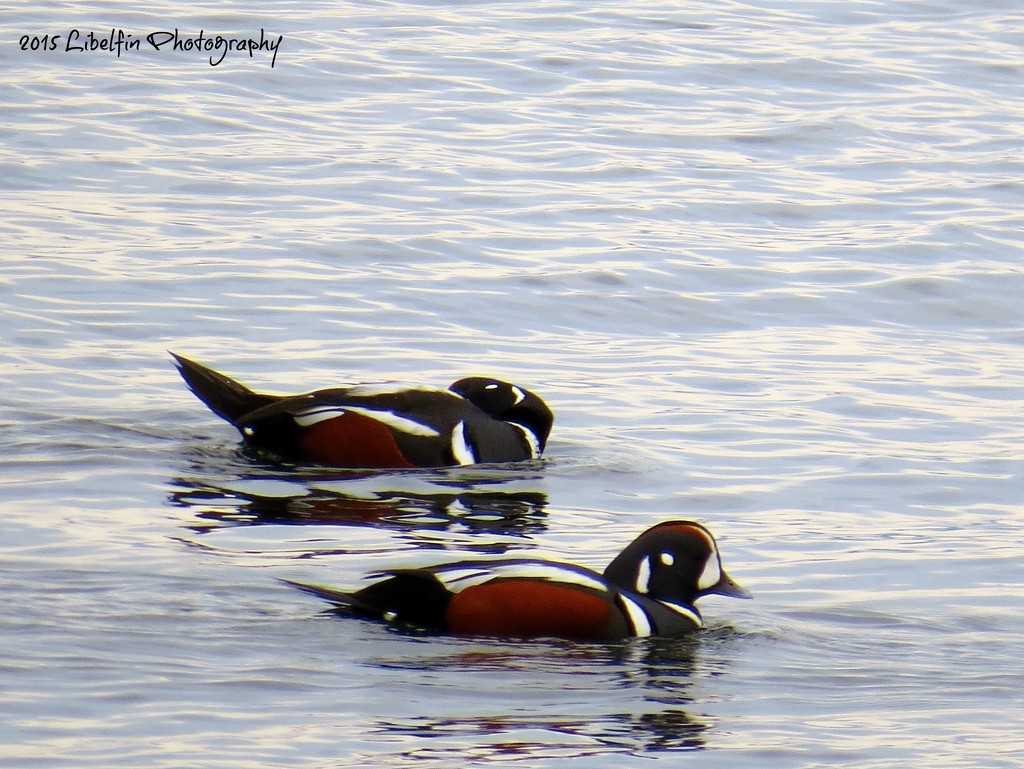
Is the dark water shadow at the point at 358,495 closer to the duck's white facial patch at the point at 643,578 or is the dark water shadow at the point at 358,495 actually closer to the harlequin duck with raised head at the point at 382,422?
the harlequin duck with raised head at the point at 382,422

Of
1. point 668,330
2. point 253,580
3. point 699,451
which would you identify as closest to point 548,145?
point 668,330

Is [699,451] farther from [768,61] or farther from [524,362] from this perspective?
[768,61]

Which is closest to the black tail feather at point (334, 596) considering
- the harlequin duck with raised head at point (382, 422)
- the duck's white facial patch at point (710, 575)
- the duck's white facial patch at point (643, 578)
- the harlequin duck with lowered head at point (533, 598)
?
the harlequin duck with lowered head at point (533, 598)

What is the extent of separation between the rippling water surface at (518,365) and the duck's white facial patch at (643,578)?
274 millimetres

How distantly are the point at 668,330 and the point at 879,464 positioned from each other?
2.89m

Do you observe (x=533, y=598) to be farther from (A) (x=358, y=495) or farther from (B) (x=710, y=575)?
(A) (x=358, y=495)

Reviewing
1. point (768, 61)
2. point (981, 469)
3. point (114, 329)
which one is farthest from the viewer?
point (768, 61)

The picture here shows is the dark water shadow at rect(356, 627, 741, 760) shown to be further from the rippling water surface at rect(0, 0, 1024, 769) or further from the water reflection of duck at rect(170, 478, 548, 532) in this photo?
the water reflection of duck at rect(170, 478, 548, 532)

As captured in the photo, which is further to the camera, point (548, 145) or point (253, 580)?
point (548, 145)

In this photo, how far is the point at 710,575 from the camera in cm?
779

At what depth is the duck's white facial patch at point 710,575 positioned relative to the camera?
306 inches

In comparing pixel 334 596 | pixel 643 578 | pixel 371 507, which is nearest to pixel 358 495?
pixel 371 507

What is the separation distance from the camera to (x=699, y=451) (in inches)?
401

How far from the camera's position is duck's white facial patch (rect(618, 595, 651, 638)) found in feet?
25.0
